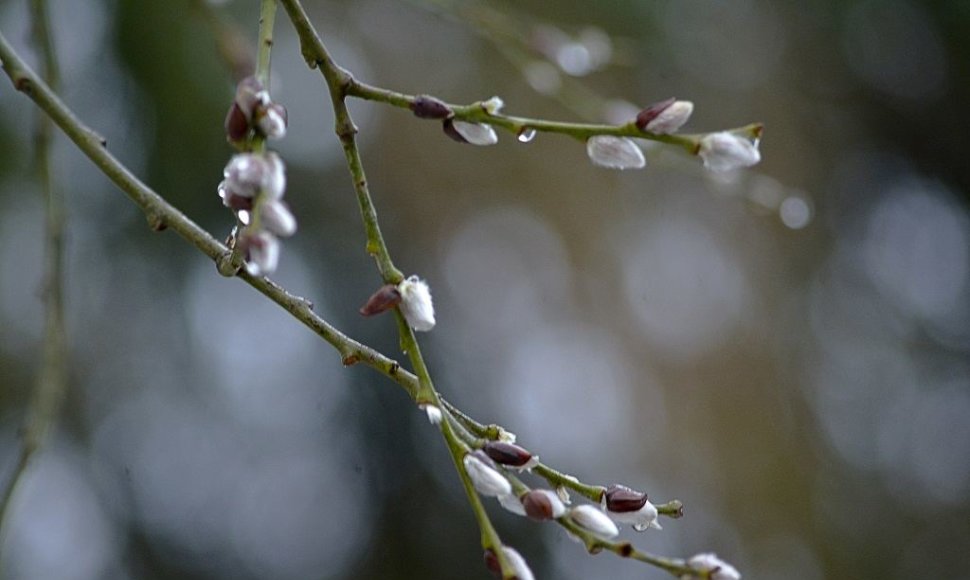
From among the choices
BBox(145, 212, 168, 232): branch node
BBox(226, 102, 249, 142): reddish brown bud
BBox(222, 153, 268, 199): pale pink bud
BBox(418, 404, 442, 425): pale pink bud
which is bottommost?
BBox(418, 404, 442, 425): pale pink bud

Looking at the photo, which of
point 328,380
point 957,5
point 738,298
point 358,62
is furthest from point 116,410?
point 957,5

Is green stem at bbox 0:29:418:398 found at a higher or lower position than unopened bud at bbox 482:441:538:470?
higher

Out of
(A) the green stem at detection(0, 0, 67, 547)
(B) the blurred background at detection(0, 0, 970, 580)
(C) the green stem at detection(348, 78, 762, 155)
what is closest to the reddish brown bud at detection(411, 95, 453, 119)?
(C) the green stem at detection(348, 78, 762, 155)

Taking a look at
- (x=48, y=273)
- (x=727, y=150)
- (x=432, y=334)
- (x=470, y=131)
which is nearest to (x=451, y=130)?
(x=470, y=131)

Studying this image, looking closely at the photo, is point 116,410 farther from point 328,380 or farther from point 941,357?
point 941,357

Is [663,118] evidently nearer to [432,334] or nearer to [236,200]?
[236,200]

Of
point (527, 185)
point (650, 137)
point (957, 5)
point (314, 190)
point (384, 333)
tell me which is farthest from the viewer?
point (957, 5)

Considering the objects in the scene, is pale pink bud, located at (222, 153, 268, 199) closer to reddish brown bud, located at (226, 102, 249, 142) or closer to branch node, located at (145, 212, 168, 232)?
reddish brown bud, located at (226, 102, 249, 142)

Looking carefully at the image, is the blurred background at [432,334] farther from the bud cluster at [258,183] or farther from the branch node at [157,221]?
the bud cluster at [258,183]
